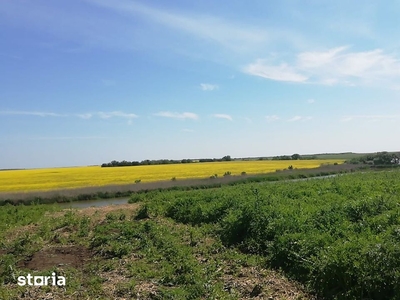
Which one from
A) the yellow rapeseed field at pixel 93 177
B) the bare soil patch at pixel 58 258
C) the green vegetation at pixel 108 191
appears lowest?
the bare soil patch at pixel 58 258

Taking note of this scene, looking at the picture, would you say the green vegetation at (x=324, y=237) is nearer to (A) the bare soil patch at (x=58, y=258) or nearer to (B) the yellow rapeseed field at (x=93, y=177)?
(A) the bare soil patch at (x=58, y=258)

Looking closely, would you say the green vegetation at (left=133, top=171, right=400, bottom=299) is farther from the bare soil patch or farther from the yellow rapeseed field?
the yellow rapeseed field

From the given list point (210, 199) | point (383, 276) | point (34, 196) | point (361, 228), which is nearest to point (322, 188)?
point (210, 199)

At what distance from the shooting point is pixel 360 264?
5664 mm

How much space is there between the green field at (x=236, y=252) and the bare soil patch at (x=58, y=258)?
118mm

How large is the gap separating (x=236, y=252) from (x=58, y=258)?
15.1 feet

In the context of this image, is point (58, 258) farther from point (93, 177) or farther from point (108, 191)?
point (93, 177)

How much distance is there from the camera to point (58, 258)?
880 centimetres

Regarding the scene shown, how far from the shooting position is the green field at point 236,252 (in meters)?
5.89

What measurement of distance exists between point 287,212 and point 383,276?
13.9ft

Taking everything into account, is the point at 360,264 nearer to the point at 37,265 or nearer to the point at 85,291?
the point at 85,291

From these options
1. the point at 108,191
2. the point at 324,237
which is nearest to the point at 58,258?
the point at 324,237

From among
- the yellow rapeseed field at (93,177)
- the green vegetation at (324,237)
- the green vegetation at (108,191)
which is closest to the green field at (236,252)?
the green vegetation at (324,237)

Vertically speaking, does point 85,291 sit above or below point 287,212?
below
